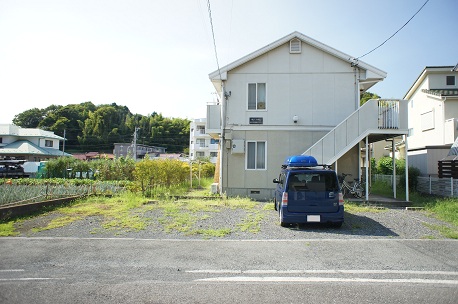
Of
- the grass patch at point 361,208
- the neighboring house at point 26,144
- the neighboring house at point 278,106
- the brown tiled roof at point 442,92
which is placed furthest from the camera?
the neighboring house at point 26,144

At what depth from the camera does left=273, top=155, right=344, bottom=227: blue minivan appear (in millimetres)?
7910

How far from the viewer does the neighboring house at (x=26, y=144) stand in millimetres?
38250

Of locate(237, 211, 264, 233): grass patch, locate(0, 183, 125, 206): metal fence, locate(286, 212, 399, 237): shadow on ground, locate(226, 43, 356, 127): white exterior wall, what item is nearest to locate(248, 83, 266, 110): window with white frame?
locate(226, 43, 356, 127): white exterior wall

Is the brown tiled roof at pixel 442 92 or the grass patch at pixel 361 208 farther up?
the brown tiled roof at pixel 442 92

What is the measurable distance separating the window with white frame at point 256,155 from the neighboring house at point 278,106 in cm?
4

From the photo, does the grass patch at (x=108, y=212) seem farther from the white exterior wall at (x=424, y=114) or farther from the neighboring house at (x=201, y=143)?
the neighboring house at (x=201, y=143)

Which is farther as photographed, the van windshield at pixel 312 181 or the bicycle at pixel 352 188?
the bicycle at pixel 352 188

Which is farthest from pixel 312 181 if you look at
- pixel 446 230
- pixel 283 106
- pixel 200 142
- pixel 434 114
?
pixel 200 142

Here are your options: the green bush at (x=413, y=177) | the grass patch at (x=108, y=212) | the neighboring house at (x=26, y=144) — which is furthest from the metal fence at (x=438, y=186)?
the neighboring house at (x=26, y=144)

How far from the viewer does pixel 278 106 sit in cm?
1417

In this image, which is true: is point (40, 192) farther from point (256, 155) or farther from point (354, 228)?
point (354, 228)

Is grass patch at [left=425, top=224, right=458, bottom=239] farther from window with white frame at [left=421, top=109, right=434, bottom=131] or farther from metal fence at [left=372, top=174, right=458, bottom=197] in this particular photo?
window with white frame at [left=421, top=109, right=434, bottom=131]

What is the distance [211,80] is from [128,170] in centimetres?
Result: 921

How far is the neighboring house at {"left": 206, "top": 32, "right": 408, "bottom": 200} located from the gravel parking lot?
13.7ft
